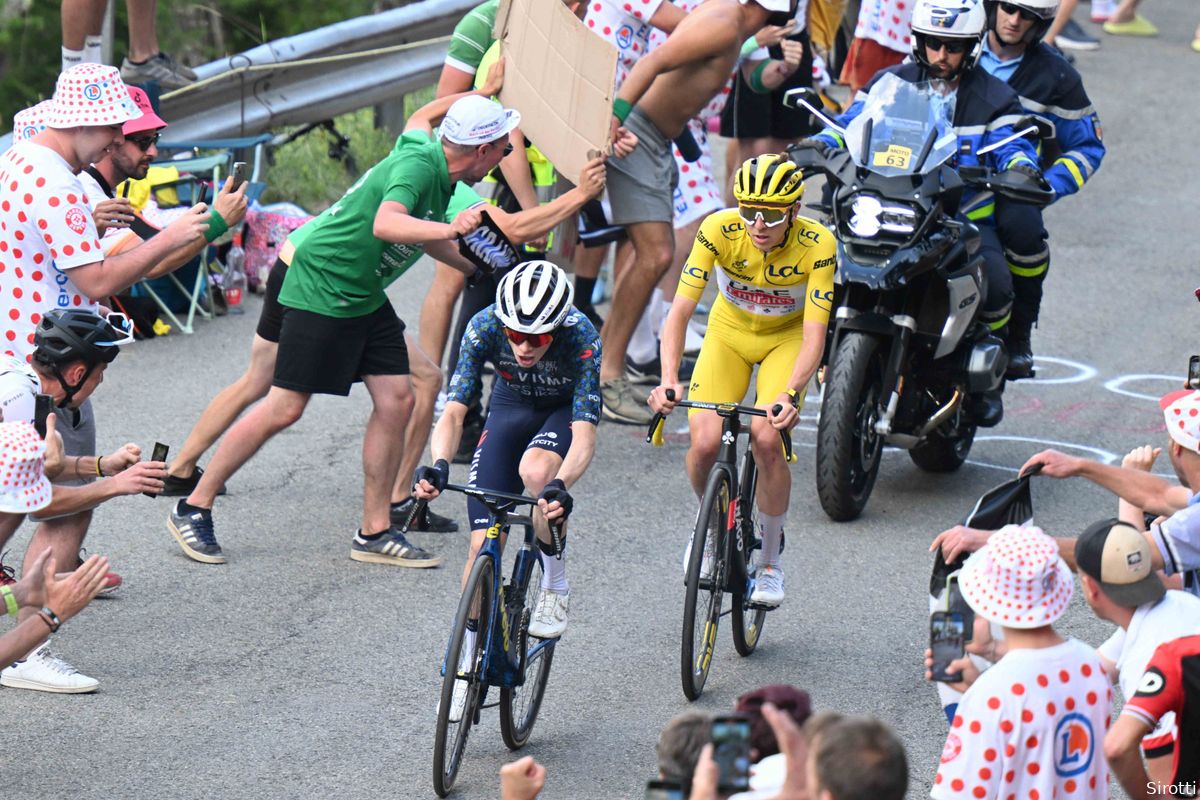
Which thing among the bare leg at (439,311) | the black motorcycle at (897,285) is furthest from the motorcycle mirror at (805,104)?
the bare leg at (439,311)

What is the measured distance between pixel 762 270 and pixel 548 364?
1.23 metres

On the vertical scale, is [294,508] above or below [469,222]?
below

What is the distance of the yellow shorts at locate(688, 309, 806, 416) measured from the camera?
763 centimetres

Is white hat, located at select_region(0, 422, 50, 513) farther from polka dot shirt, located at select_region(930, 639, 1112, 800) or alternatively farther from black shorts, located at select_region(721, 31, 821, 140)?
black shorts, located at select_region(721, 31, 821, 140)

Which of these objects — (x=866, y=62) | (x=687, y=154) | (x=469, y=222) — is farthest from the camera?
(x=866, y=62)

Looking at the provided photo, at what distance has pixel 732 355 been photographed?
25.2 ft

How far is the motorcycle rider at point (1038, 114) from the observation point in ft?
29.8

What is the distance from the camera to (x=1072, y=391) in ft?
35.7

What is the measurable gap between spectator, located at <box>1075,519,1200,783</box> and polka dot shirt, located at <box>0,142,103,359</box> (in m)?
4.07

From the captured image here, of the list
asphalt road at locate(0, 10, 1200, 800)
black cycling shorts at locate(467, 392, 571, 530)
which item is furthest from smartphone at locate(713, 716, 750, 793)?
black cycling shorts at locate(467, 392, 571, 530)

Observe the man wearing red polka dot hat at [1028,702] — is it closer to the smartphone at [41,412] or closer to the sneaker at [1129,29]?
the smartphone at [41,412]

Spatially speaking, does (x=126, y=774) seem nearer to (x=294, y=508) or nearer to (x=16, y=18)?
(x=294, y=508)

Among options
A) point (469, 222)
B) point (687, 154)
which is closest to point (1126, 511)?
point (469, 222)

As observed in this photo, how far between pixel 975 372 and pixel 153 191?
200 inches
